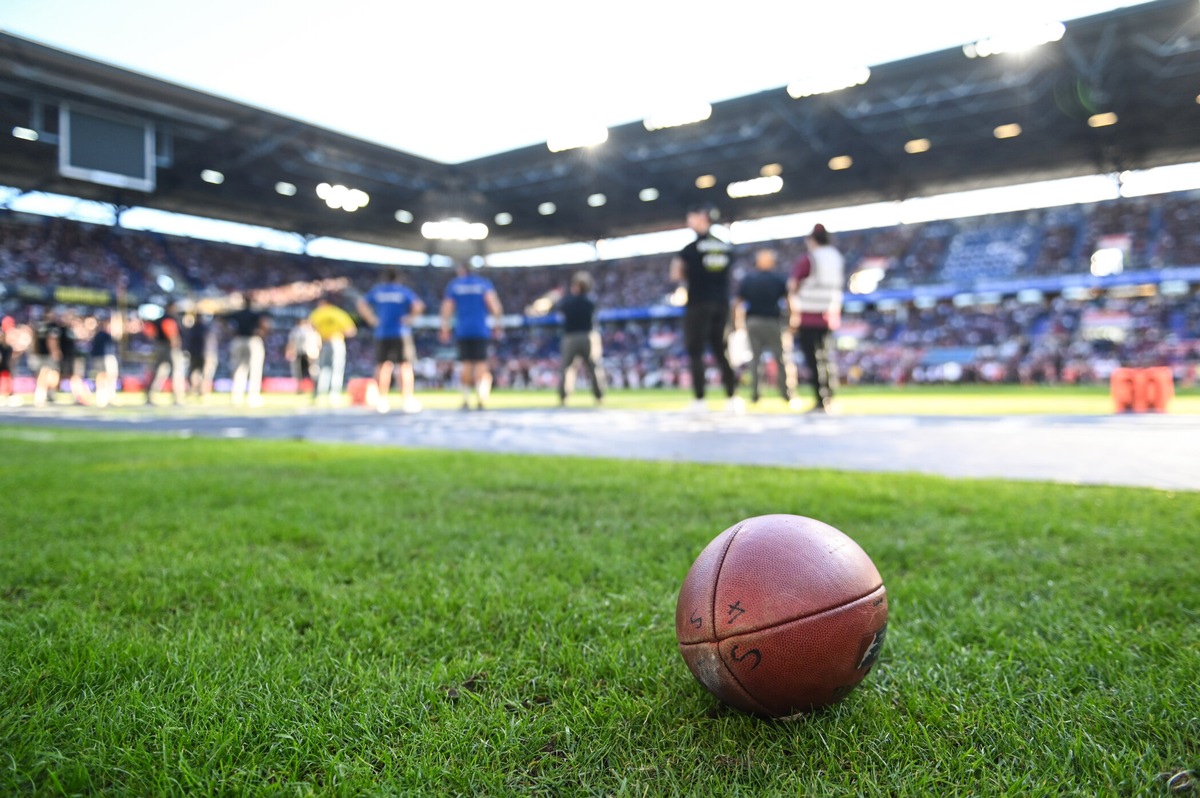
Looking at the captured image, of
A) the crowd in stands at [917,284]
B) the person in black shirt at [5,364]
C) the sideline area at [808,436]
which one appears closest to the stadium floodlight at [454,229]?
the crowd in stands at [917,284]

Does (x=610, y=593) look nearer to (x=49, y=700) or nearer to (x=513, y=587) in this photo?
(x=513, y=587)

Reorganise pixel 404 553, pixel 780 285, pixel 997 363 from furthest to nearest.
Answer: pixel 997 363
pixel 780 285
pixel 404 553

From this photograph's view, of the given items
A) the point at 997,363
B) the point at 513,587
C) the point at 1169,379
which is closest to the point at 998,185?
the point at 997,363

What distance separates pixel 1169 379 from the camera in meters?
9.55

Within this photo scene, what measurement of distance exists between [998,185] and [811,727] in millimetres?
40086

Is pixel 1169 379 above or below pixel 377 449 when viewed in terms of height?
above

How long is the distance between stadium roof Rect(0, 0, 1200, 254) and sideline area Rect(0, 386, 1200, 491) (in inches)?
742

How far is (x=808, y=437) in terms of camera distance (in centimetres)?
623

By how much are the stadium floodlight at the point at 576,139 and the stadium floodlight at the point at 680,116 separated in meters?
2.04

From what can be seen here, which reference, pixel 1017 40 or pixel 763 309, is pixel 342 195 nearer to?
pixel 1017 40

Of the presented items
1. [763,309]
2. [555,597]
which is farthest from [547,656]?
[763,309]

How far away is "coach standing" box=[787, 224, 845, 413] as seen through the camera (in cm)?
836

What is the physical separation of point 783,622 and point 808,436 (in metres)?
5.25

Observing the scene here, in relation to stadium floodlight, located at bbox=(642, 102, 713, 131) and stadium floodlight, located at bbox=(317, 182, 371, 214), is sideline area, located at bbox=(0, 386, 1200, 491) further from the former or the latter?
stadium floodlight, located at bbox=(317, 182, 371, 214)
